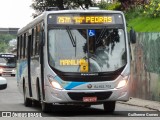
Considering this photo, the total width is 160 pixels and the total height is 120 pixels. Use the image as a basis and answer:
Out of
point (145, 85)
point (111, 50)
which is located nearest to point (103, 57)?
point (111, 50)

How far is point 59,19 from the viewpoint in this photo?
1755cm

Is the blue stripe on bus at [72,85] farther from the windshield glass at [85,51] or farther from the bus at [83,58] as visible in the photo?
the windshield glass at [85,51]

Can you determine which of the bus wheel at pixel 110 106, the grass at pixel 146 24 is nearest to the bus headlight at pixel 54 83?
the bus wheel at pixel 110 106

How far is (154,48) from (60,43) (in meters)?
6.67

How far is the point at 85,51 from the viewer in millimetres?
17266

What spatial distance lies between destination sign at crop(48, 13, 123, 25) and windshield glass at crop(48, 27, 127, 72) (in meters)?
0.25


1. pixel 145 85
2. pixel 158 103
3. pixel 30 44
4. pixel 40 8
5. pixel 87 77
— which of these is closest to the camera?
pixel 87 77

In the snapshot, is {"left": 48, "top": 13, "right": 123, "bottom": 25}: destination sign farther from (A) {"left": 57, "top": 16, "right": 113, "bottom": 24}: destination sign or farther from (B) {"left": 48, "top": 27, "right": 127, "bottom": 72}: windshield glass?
(B) {"left": 48, "top": 27, "right": 127, "bottom": 72}: windshield glass

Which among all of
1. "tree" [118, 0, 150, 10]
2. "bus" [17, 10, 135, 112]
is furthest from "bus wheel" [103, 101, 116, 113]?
"tree" [118, 0, 150, 10]

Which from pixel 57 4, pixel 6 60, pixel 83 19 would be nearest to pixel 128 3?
pixel 83 19

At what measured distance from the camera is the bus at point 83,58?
1694 cm

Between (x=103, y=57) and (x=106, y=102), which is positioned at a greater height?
(x=103, y=57)

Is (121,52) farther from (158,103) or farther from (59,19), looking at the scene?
(158,103)

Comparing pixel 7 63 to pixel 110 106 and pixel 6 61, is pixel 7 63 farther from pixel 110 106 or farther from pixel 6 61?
pixel 110 106
